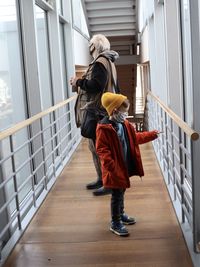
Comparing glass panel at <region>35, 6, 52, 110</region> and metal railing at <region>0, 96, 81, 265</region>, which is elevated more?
glass panel at <region>35, 6, 52, 110</region>

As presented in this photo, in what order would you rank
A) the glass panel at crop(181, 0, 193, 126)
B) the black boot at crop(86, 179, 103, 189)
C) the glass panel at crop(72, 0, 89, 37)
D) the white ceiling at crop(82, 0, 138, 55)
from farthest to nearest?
the white ceiling at crop(82, 0, 138, 55) < the glass panel at crop(72, 0, 89, 37) < the black boot at crop(86, 179, 103, 189) < the glass panel at crop(181, 0, 193, 126)

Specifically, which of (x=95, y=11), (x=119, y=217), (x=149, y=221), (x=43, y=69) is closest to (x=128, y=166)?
(x=119, y=217)

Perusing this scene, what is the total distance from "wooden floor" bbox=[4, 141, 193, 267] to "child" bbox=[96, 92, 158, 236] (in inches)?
7.6

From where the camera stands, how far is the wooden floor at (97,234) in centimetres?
247

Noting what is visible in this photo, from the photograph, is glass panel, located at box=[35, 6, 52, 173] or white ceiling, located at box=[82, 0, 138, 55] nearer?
glass panel, located at box=[35, 6, 52, 173]

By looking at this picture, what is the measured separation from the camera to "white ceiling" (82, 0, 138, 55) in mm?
8523

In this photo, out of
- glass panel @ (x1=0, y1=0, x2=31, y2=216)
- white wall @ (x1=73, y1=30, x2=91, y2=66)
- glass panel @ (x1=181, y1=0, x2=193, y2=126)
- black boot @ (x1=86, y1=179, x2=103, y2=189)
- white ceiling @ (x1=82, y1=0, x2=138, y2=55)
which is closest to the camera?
glass panel @ (x1=181, y1=0, x2=193, y2=126)

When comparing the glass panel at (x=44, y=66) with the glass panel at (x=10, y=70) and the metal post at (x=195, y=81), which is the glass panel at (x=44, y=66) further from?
the metal post at (x=195, y=81)

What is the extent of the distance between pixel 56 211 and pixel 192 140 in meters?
1.57

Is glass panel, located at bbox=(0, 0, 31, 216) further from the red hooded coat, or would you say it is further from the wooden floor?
the red hooded coat

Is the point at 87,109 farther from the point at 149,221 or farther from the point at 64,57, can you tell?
the point at 64,57

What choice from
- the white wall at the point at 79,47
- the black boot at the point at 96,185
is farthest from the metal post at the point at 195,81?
the white wall at the point at 79,47

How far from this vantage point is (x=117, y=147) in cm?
264

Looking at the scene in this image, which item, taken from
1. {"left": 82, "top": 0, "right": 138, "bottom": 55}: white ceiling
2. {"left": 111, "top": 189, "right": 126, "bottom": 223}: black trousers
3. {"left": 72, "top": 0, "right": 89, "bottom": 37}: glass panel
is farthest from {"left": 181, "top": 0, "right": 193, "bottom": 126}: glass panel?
{"left": 82, "top": 0, "right": 138, "bottom": 55}: white ceiling
